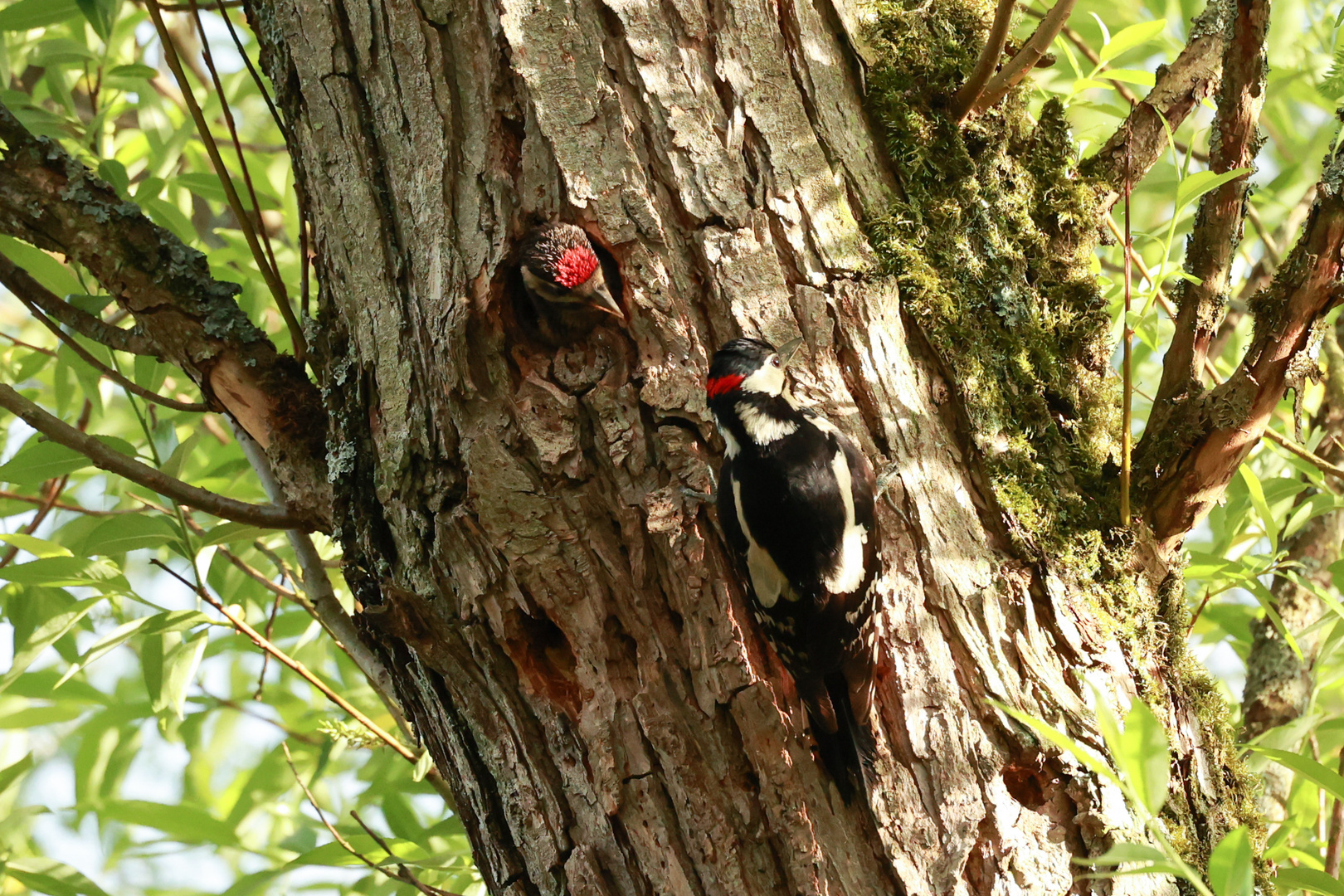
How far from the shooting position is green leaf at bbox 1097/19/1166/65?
2.08 metres

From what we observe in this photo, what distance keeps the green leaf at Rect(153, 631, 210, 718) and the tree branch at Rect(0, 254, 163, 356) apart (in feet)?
2.50

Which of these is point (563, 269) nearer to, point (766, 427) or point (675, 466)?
point (675, 466)

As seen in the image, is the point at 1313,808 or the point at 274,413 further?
the point at 1313,808

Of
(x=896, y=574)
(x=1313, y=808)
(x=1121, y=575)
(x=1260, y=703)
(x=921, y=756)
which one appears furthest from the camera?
(x=1260, y=703)

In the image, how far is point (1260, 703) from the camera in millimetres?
3121

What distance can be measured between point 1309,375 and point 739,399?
1163 mm

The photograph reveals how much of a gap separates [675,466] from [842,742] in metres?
0.55

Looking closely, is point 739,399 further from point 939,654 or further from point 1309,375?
point 1309,375

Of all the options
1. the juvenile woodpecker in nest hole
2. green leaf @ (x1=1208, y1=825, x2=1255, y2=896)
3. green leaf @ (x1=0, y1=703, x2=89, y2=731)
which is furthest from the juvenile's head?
green leaf @ (x1=0, y1=703, x2=89, y2=731)

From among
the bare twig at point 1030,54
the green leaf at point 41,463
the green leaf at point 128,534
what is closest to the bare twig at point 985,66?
the bare twig at point 1030,54

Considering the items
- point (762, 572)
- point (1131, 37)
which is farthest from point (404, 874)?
point (1131, 37)

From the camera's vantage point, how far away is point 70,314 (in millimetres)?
2432

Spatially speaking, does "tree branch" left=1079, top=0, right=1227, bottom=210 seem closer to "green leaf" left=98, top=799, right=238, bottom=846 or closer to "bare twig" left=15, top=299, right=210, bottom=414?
"bare twig" left=15, top=299, right=210, bottom=414

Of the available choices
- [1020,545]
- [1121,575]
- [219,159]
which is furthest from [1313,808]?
[219,159]
